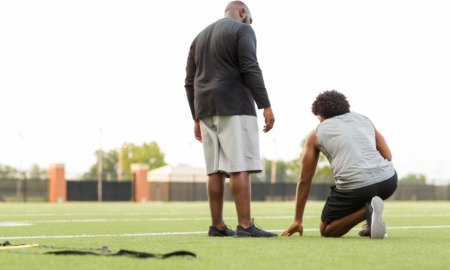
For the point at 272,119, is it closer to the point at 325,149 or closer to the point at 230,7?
the point at 325,149

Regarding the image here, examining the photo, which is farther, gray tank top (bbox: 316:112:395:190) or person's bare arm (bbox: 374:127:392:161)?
person's bare arm (bbox: 374:127:392:161)

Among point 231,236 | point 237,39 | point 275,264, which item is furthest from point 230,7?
point 275,264

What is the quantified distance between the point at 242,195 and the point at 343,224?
835mm

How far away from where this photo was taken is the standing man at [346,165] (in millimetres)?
6227

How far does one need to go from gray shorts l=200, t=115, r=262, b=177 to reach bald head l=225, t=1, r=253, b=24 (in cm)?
89

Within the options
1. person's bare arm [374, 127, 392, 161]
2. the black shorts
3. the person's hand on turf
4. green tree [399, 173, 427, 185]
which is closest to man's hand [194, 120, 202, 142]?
the person's hand on turf

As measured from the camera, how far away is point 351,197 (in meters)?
6.23

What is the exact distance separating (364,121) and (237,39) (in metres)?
1.23

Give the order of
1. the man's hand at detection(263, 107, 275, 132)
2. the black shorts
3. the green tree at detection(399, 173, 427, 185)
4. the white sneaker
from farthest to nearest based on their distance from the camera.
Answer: the green tree at detection(399, 173, 427, 185), the man's hand at detection(263, 107, 275, 132), the black shorts, the white sneaker

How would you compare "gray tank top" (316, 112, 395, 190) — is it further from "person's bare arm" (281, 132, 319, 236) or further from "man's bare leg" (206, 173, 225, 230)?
"man's bare leg" (206, 173, 225, 230)

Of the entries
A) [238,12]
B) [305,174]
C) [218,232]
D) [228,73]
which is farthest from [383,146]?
[238,12]

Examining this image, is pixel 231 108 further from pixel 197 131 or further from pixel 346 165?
pixel 346 165

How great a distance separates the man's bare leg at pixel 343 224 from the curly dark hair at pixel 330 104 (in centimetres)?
82

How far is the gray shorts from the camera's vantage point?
20.9ft
